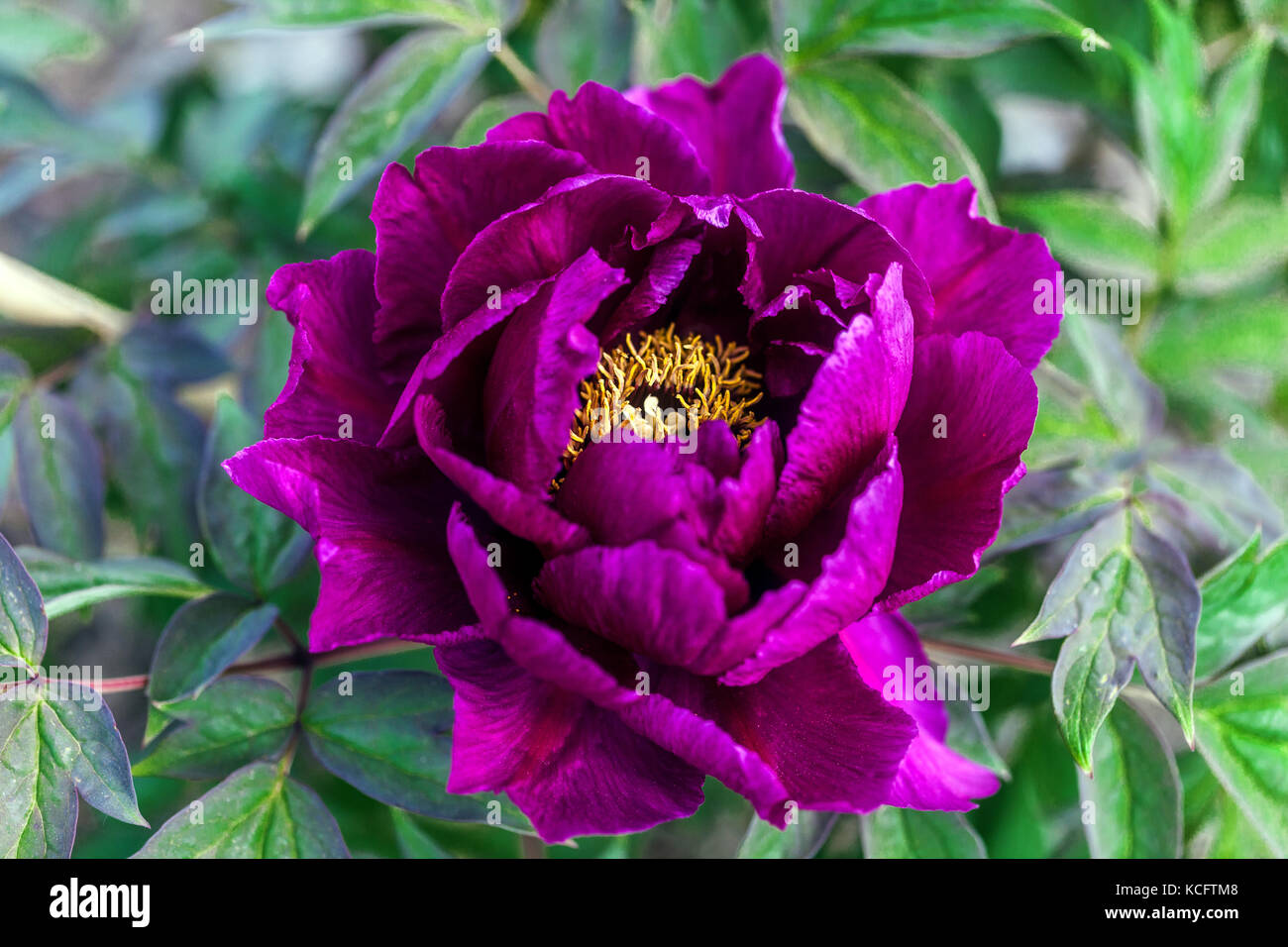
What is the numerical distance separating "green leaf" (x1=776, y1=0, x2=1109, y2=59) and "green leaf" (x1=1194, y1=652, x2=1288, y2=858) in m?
0.51

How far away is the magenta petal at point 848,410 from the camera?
617mm

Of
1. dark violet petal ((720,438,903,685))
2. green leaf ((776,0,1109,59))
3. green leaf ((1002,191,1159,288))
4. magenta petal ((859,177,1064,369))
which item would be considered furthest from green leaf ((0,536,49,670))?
green leaf ((1002,191,1159,288))

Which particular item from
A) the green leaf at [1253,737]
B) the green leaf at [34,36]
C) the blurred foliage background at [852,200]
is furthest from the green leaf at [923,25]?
the green leaf at [34,36]

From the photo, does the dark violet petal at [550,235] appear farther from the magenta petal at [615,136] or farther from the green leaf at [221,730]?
the green leaf at [221,730]

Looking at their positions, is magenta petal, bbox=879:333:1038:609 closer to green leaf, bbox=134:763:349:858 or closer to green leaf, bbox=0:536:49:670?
green leaf, bbox=134:763:349:858

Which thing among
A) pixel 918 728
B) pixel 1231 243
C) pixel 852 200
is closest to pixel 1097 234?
pixel 1231 243

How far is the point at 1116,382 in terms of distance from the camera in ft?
3.33

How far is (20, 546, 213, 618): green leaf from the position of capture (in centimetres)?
84

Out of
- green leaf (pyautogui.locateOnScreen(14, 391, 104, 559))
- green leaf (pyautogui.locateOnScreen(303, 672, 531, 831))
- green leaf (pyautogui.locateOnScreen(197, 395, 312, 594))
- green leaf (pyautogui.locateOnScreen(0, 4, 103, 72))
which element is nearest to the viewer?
green leaf (pyautogui.locateOnScreen(303, 672, 531, 831))

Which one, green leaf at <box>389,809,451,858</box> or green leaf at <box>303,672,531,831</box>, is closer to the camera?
green leaf at <box>303,672,531,831</box>

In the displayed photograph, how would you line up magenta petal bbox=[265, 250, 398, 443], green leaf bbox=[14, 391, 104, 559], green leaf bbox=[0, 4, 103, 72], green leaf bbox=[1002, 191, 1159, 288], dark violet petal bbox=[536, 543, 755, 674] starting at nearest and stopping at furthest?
1. dark violet petal bbox=[536, 543, 755, 674]
2. magenta petal bbox=[265, 250, 398, 443]
3. green leaf bbox=[14, 391, 104, 559]
4. green leaf bbox=[1002, 191, 1159, 288]
5. green leaf bbox=[0, 4, 103, 72]

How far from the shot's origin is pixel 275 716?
2.75 feet

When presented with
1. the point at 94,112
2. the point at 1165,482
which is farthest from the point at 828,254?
the point at 94,112
